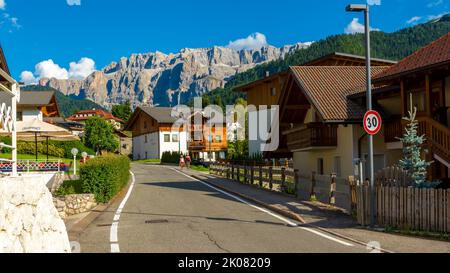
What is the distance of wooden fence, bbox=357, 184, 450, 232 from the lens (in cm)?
1205

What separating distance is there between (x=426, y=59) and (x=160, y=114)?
69.4 metres

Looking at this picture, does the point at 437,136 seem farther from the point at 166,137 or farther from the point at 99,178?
the point at 166,137

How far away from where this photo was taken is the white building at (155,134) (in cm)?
8138

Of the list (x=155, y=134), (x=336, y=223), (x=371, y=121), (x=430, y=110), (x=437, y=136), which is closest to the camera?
(x=371, y=121)

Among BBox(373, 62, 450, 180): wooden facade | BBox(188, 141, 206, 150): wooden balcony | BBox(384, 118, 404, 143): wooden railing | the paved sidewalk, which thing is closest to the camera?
the paved sidewalk

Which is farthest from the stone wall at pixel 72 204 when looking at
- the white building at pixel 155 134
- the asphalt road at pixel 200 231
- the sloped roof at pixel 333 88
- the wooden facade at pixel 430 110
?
the white building at pixel 155 134

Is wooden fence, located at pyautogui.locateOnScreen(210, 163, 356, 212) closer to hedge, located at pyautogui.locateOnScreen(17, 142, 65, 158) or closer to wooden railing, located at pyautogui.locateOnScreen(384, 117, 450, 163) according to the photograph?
wooden railing, located at pyautogui.locateOnScreen(384, 117, 450, 163)

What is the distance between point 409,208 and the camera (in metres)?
12.7

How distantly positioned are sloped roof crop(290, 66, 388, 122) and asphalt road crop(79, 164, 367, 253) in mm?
6885

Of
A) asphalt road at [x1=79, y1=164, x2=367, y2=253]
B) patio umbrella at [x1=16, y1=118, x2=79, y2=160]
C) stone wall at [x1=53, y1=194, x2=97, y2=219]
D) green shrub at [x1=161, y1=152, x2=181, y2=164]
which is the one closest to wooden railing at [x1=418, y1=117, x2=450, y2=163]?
asphalt road at [x1=79, y1=164, x2=367, y2=253]

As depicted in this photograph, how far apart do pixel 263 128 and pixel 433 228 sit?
4210 cm

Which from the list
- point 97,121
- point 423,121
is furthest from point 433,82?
point 97,121

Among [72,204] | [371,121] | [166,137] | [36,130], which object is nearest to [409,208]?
[371,121]

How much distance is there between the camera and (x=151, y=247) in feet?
34.1
